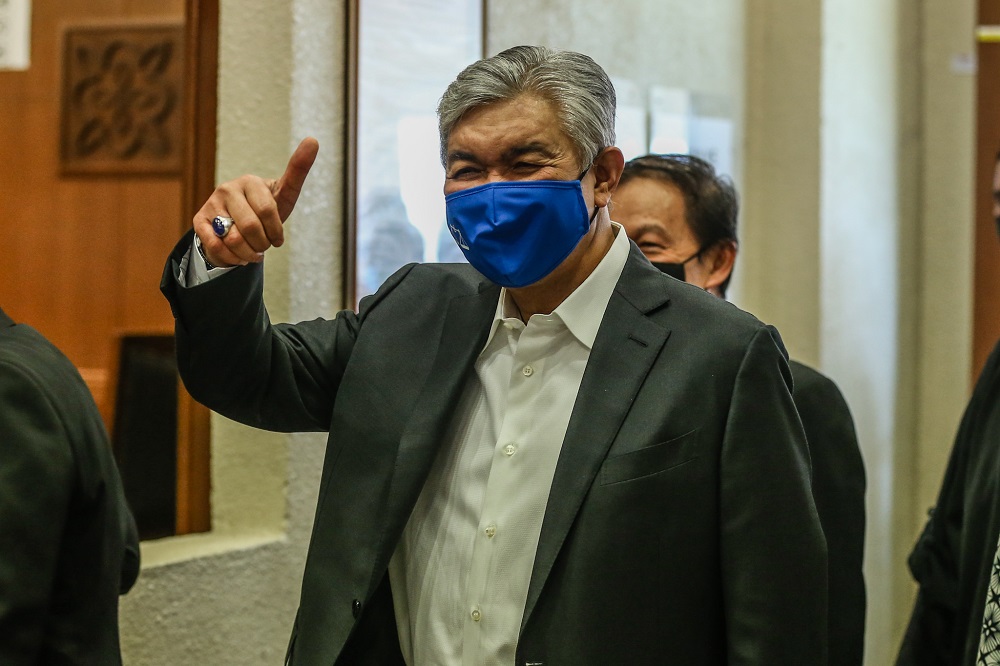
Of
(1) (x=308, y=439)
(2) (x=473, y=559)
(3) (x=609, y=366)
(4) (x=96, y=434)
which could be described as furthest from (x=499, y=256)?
(1) (x=308, y=439)

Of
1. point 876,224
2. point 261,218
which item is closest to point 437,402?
point 261,218

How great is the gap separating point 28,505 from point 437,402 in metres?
0.60

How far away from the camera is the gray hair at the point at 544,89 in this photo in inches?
65.5

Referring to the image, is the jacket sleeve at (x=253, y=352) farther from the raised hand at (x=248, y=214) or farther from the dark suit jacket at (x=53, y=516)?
the dark suit jacket at (x=53, y=516)

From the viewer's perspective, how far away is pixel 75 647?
66.5 inches

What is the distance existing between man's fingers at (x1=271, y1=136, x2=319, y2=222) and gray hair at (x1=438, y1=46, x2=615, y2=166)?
0.23m

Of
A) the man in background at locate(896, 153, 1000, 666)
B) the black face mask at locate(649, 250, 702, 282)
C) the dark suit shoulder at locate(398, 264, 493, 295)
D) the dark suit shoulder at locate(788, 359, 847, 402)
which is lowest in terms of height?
the man in background at locate(896, 153, 1000, 666)

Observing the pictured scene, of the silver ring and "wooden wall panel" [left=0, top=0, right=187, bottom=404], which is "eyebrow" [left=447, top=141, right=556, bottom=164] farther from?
"wooden wall panel" [left=0, top=0, right=187, bottom=404]

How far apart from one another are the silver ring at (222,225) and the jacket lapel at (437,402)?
390 mm

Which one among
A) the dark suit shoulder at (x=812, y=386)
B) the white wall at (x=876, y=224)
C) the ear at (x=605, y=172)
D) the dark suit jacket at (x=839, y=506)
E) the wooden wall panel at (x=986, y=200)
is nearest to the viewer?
the ear at (x=605, y=172)

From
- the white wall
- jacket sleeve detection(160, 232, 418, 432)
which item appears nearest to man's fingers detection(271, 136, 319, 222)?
jacket sleeve detection(160, 232, 418, 432)

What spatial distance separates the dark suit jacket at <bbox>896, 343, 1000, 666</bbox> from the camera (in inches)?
81.6

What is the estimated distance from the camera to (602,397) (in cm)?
160

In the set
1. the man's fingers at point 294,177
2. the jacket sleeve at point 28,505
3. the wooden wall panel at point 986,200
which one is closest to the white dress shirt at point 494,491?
the man's fingers at point 294,177
